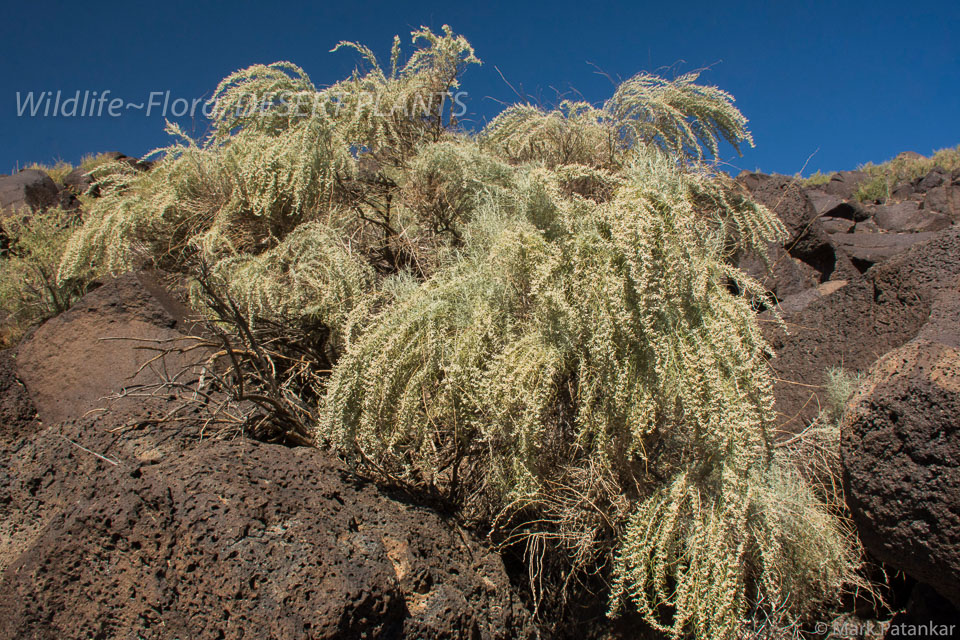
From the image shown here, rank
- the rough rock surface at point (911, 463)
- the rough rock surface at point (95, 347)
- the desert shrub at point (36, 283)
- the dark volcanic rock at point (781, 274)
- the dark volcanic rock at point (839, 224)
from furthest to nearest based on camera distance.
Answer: the dark volcanic rock at point (839, 224) < the dark volcanic rock at point (781, 274) < the desert shrub at point (36, 283) < the rough rock surface at point (95, 347) < the rough rock surface at point (911, 463)

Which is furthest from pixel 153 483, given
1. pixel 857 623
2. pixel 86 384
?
pixel 857 623

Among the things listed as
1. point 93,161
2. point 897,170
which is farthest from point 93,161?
point 897,170

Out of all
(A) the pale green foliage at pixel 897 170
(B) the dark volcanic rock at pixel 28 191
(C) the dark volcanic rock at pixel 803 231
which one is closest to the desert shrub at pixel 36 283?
(B) the dark volcanic rock at pixel 28 191

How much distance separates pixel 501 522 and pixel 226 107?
3.94m

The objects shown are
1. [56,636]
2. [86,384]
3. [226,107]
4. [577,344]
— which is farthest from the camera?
[226,107]

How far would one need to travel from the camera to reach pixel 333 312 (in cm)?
335

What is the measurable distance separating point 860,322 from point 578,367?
7.63 feet

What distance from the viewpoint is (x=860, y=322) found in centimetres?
376

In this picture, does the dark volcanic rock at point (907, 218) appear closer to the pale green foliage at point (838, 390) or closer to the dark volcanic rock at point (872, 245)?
the dark volcanic rock at point (872, 245)

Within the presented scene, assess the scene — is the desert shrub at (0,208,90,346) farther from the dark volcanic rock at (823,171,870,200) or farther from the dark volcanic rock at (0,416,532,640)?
the dark volcanic rock at (823,171,870,200)

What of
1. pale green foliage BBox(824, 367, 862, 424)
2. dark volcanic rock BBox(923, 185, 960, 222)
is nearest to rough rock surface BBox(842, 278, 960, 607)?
pale green foliage BBox(824, 367, 862, 424)

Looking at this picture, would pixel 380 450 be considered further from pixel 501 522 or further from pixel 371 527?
pixel 501 522

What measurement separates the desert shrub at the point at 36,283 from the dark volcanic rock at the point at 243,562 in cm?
306

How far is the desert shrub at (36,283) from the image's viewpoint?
5074 millimetres
